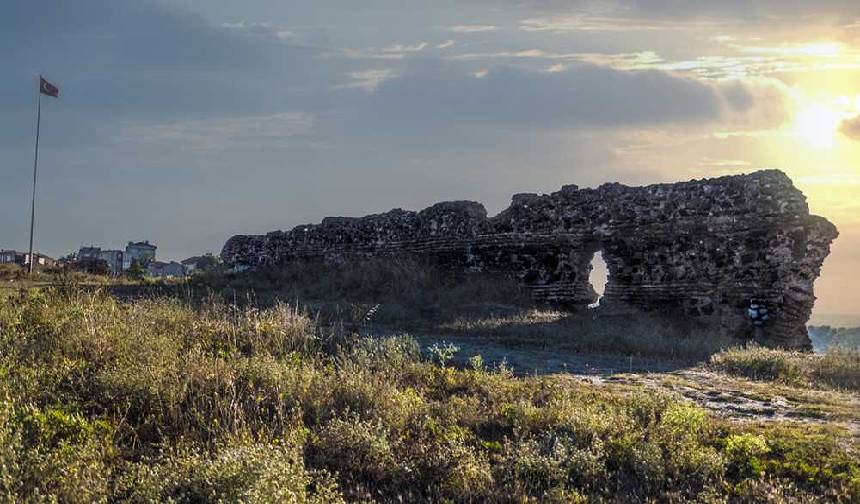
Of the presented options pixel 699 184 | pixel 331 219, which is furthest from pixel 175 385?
pixel 331 219

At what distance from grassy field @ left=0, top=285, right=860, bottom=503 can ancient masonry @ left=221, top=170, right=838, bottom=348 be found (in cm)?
1229

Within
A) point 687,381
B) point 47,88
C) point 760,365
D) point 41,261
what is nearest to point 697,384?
point 687,381

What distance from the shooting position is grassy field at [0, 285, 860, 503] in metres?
7.36

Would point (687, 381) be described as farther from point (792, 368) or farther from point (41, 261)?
point (41, 261)

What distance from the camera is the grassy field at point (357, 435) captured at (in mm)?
7363

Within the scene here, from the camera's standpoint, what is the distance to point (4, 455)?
7.40m

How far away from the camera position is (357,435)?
323 inches

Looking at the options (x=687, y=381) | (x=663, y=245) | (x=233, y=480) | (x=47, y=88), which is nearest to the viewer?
(x=233, y=480)

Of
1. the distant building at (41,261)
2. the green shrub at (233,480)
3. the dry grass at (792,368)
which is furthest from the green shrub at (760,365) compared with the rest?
the distant building at (41,261)

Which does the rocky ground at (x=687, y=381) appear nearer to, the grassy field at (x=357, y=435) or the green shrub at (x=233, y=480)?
the grassy field at (x=357, y=435)

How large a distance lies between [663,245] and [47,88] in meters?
24.5

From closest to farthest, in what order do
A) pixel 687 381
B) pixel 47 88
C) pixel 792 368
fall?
pixel 687 381, pixel 792 368, pixel 47 88

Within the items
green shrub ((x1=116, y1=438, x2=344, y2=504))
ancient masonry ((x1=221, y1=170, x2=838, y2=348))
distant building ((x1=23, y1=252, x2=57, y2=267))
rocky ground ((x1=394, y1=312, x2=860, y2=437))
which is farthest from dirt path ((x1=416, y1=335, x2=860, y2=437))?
distant building ((x1=23, y1=252, x2=57, y2=267))

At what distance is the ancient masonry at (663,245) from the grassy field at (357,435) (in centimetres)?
1229
